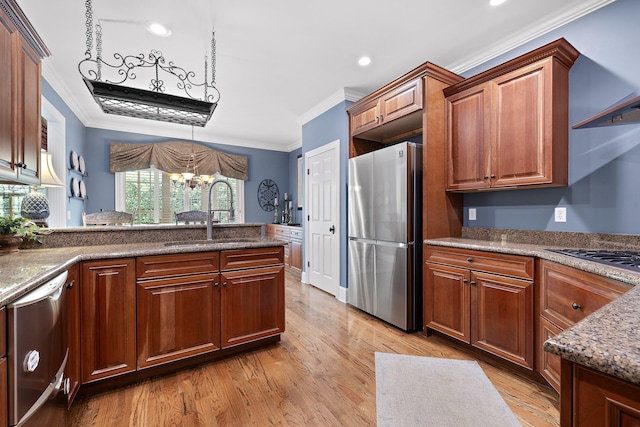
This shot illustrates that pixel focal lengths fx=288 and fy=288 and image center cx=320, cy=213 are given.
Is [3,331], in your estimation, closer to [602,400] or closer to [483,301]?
[602,400]

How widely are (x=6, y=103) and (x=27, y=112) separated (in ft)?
0.84

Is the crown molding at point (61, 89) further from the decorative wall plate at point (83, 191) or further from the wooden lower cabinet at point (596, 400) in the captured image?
the wooden lower cabinet at point (596, 400)

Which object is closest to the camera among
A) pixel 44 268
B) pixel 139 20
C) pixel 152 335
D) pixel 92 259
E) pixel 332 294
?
pixel 44 268

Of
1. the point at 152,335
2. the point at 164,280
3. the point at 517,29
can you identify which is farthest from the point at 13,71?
the point at 517,29

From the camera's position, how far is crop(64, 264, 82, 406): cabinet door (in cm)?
159

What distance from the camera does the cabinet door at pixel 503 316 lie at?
6.33ft

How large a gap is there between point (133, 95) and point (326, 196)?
263 cm

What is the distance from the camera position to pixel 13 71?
1.64 m

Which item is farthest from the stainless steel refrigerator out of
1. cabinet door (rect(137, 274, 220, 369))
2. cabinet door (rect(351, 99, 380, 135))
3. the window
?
the window

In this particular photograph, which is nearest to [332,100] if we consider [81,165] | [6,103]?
[6,103]

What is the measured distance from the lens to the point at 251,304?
2.30 meters

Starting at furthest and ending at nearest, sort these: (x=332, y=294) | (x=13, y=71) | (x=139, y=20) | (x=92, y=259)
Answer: (x=332, y=294) < (x=139, y=20) < (x=92, y=259) < (x=13, y=71)

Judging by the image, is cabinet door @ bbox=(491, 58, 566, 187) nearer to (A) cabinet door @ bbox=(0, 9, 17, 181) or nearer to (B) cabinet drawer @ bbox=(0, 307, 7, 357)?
(B) cabinet drawer @ bbox=(0, 307, 7, 357)

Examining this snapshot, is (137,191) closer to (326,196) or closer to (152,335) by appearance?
(326,196)
